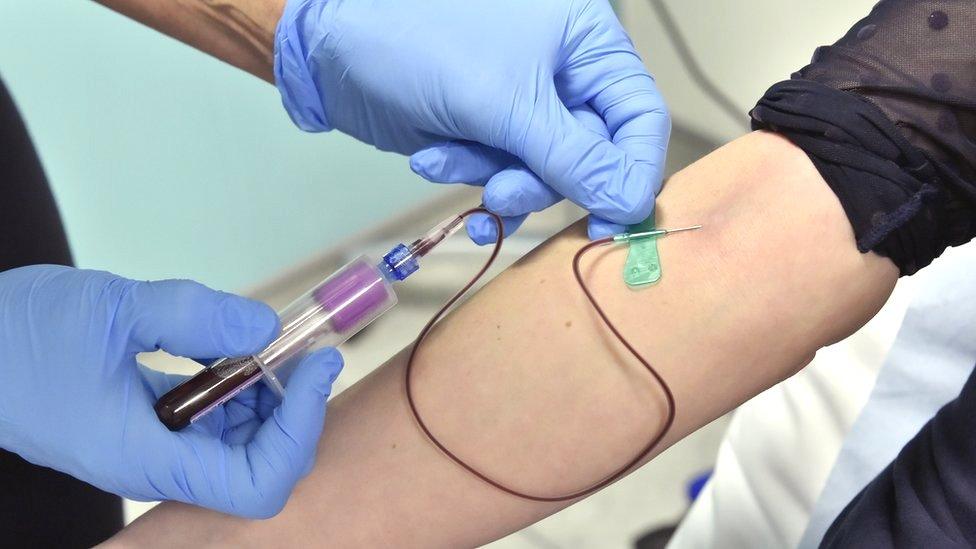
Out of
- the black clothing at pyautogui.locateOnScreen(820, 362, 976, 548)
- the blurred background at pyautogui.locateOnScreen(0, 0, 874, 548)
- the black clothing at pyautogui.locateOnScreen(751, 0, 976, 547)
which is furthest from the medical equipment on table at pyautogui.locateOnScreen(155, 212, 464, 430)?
the blurred background at pyautogui.locateOnScreen(0, 0, 874, 548)

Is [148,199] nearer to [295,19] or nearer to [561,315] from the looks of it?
[295,19]

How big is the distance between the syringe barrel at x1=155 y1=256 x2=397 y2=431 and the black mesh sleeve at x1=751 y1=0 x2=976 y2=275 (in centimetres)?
Answer: 48

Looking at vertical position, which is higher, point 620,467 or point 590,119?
point 590,119

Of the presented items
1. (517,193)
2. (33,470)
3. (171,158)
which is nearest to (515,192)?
(517,193)

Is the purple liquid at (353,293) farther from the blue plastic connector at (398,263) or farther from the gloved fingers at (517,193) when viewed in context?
the gloved fingers at (517,193)

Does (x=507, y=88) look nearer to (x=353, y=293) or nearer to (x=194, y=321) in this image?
(x=353, y=293)

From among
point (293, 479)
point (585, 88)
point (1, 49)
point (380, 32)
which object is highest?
point (1, 49)

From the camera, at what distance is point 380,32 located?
0.88 m

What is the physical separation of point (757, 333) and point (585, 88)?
369mm

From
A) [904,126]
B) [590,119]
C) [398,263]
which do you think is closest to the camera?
[904,126]

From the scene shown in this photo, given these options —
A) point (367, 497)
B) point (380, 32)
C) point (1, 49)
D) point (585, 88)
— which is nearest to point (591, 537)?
point (367, 497)

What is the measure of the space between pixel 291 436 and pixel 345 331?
5.1 inches

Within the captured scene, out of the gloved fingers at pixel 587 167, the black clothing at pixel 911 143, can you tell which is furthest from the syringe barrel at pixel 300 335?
the black clothing at pixel 911 143

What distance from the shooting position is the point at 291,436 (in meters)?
0.79
